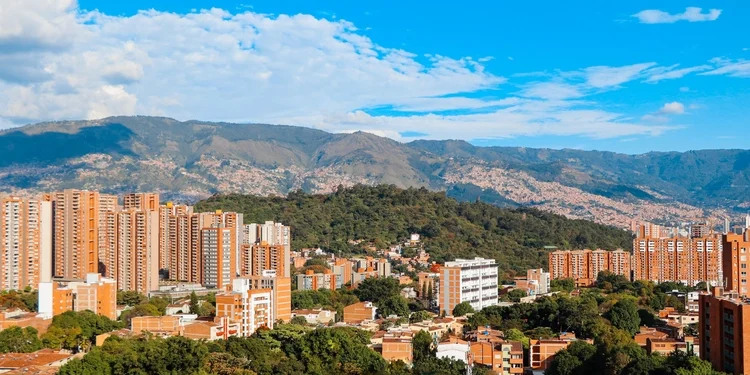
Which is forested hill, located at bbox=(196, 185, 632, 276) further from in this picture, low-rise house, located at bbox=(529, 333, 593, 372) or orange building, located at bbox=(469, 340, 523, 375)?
orange building, located at bbox=(469, 340, 523, 375)

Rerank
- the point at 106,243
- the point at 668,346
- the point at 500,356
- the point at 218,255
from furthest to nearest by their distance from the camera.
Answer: the point at 218,255
the point at 106,243
the point at 500,356
the point at 668,346

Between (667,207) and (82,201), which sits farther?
(667,207)

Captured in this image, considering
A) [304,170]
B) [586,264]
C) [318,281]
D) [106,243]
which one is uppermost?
[304,170]

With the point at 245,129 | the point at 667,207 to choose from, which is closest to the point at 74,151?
the point at 245,129

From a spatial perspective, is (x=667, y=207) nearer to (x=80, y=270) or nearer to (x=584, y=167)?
(x=584, y=167)

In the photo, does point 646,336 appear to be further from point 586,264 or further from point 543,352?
point 586,264

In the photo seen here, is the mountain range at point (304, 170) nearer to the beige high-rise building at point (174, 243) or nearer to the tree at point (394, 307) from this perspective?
the beige high-rise building at point (174, 243)

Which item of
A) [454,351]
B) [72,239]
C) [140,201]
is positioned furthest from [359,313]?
[140,201]
